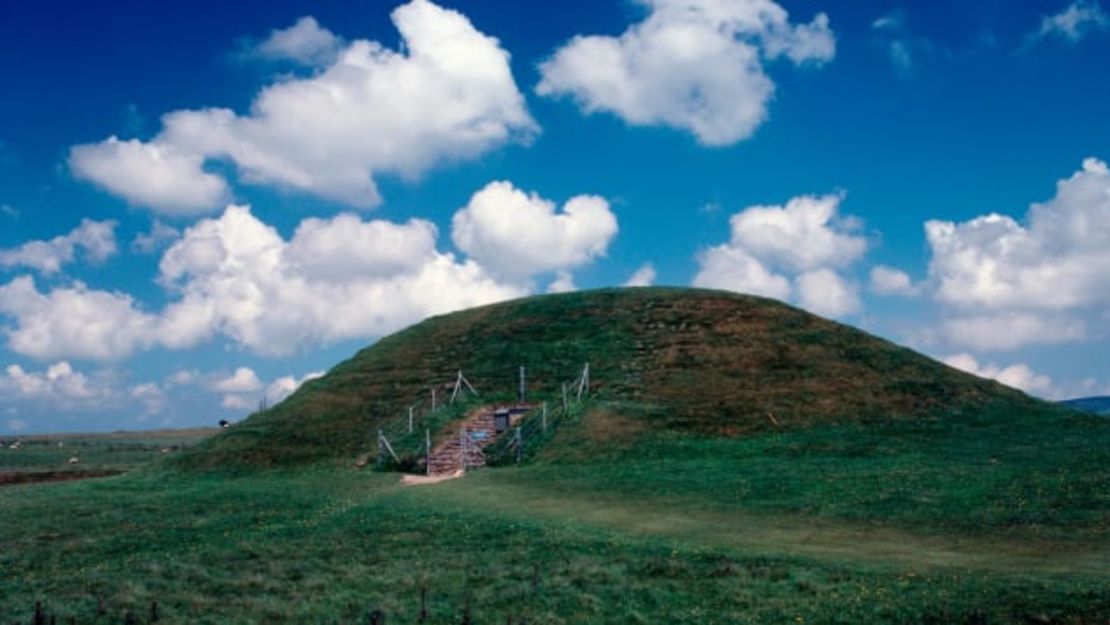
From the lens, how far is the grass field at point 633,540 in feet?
63.3

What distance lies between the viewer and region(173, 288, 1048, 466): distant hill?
181 feet

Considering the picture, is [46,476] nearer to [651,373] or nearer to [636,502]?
[651,373]

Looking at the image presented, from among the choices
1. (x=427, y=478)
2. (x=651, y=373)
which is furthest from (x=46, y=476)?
(x=651, y=373)

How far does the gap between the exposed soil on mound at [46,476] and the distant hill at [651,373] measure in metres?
11.9

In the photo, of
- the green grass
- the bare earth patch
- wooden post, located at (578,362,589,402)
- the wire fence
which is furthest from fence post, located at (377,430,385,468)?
the green grass

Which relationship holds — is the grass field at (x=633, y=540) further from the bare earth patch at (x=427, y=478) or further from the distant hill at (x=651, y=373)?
the distant hill at (x=651, y=373)

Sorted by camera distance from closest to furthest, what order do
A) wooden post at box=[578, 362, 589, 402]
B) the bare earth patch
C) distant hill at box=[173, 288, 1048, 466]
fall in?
the bare earth patch
distant hill at box=[173, 288, 1048, 466]
wooden post at box=[578, 362, 589, 402]

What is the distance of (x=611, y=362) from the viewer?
64438mm

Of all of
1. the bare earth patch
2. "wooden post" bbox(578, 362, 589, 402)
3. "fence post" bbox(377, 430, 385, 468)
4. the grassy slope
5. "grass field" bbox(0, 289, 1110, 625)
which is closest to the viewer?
the grassy slope

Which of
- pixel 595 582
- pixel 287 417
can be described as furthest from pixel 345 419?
pixel 595 582

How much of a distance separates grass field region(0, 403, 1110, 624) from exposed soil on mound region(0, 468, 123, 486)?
16833 mm

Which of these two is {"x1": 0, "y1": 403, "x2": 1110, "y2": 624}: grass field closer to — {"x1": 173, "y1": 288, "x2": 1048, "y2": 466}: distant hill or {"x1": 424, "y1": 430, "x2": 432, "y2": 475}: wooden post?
{"x1": 424, "y1": 430, "x2": 432, "y2": 475}: wooden post

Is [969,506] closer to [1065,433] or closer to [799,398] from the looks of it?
[1065,433]

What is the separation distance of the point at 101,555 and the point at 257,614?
1104 cm
